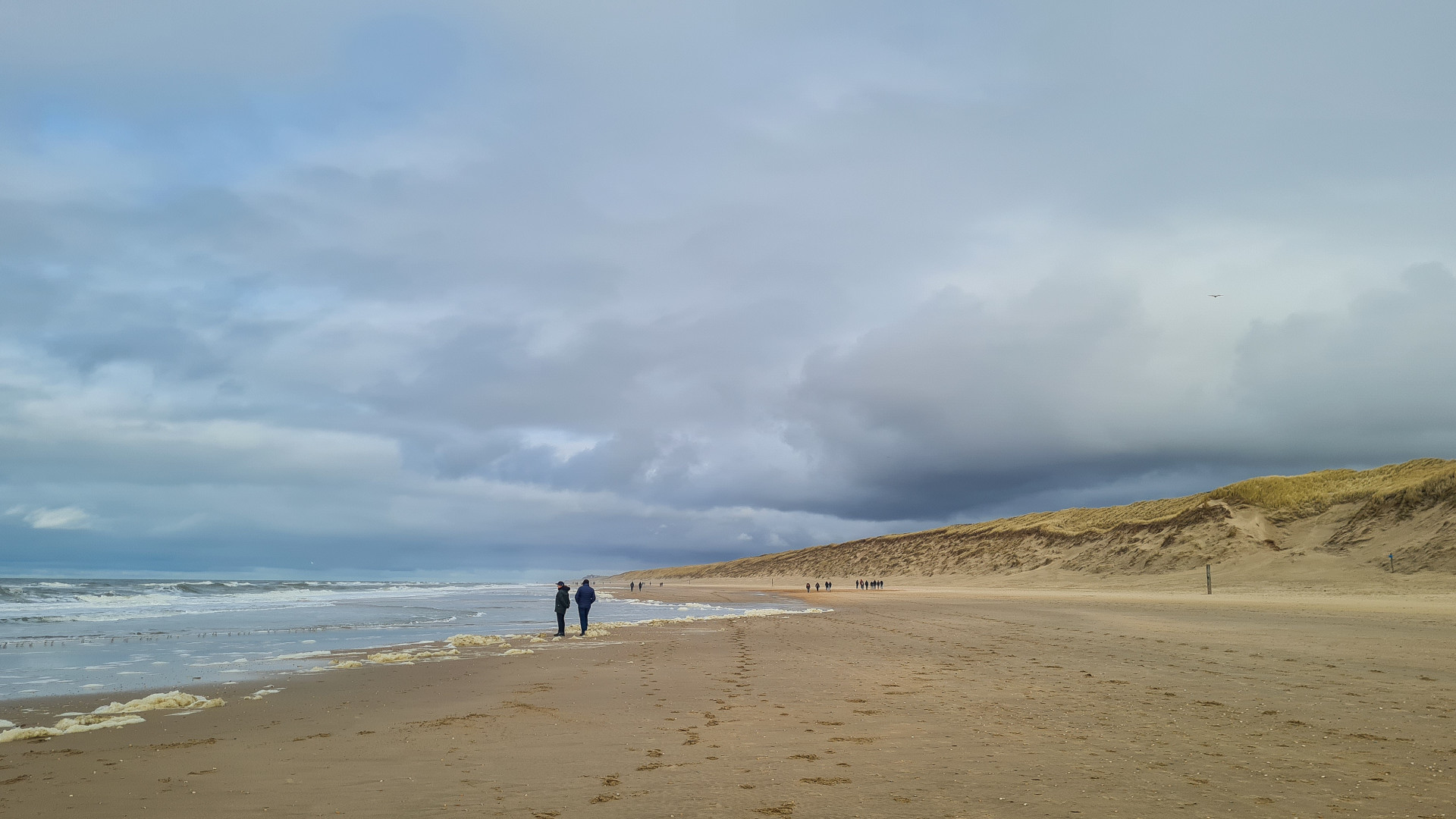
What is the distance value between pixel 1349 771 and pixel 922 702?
187 inches

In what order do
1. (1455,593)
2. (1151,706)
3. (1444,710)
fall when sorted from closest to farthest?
(1444,710) → (1151,706) → (1455,593)

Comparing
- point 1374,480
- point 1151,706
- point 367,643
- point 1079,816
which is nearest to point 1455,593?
point 1374,480

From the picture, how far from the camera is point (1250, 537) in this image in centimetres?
5928

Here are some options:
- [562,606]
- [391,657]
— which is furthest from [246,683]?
[562,606]

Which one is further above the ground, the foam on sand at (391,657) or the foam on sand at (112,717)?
the foam on sand at (112,717)

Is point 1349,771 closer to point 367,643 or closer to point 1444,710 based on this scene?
point 1444,710

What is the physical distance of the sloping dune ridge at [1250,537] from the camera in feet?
154

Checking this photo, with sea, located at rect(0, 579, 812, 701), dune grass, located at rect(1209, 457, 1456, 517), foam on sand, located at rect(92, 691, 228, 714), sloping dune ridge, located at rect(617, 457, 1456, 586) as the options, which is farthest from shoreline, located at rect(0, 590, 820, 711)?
dune grass, located at rect(1209, 457, 1456, 517)

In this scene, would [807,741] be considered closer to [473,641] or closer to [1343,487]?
[473,641]

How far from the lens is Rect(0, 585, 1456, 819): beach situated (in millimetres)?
6293

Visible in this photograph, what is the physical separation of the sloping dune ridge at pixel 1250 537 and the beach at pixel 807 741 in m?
38.6

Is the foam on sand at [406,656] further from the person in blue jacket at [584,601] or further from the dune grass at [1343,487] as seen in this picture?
the dune grass at [1343,487]

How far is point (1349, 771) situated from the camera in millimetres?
6781

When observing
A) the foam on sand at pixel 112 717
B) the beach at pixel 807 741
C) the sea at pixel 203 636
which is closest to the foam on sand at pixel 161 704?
the foam on sand at pixel 112 717
